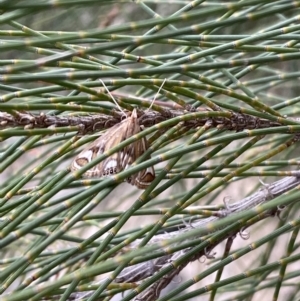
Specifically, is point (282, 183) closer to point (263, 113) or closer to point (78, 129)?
point (263, 113)

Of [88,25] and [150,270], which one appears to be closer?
[150,270]

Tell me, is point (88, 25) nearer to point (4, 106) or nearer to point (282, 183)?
point (282, 183)

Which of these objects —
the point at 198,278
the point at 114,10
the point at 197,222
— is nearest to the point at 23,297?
the point at 198,278

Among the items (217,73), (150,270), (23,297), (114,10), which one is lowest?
(23,297)

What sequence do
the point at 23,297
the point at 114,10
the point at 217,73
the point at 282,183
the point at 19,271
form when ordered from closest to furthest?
1. the point at 23,297
2. the point at 19,271
3. the point at 282,183
4. the point at 217,73
5. the point at 114,10

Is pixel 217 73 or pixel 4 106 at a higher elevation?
pixel 217 73

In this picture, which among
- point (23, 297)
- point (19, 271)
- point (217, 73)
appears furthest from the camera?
point (217, 73)
